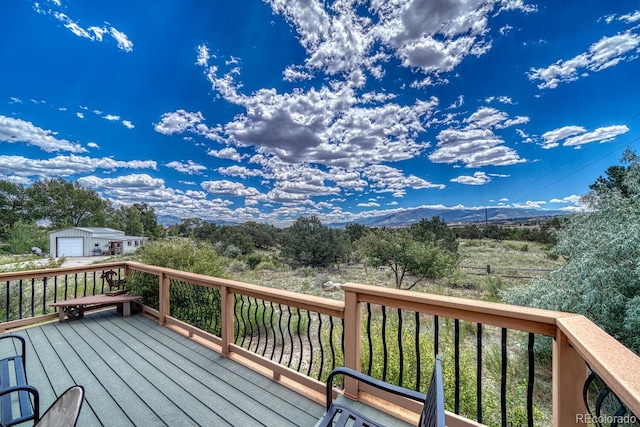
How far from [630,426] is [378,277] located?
434 inches

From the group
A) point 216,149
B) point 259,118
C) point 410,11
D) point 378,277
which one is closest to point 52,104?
point 216,149

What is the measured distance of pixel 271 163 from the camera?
16359mm

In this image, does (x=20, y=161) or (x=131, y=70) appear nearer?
(x=131, y=70)

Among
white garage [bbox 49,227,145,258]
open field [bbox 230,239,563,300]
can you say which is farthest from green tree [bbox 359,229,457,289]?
white garage [bbox 49,227,145,258]

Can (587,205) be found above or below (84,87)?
below

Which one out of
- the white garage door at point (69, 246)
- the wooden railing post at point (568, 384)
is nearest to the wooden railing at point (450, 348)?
the wooden railing post at point (568, 384)

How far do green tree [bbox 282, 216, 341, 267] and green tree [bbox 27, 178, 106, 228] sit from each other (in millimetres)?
17175

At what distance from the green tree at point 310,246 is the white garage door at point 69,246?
14.0m

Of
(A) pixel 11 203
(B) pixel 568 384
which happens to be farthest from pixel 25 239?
(B) pixel 568 384

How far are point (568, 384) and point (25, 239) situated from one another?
76.7 ft

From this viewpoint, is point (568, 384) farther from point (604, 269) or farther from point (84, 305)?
point (84, 305)

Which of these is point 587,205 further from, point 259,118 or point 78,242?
point 78,242

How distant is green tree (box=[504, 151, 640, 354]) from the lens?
12.8ft

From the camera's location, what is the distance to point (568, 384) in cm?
116
